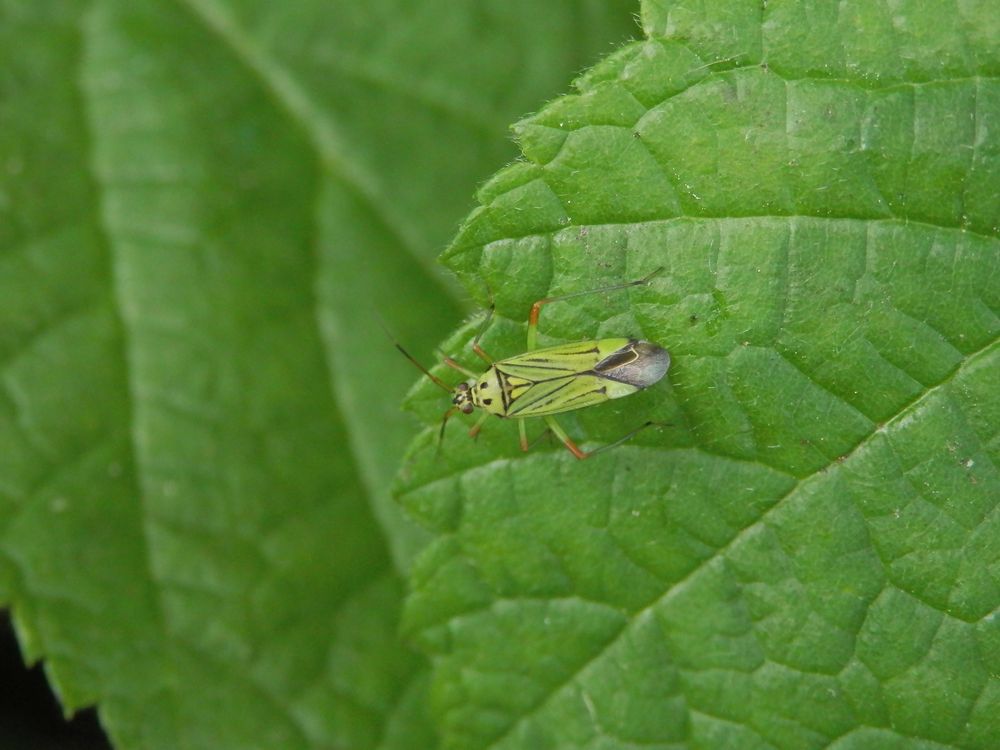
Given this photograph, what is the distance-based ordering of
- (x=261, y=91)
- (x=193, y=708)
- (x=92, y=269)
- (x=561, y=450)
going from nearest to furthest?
(x=561, y=450) → (x=193, y=708) → (x=92, y=269) → (x=261, y=91)

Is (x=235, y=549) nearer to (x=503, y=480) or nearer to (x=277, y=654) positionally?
(x=277, y=654)

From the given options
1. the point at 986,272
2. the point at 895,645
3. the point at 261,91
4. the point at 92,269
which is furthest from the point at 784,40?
the point at 92,269

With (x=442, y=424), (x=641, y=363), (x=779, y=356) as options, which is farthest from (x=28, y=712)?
(x=779, y=356)

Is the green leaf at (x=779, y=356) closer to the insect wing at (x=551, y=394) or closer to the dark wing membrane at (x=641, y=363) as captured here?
the dark wing membrane at (x=641, y=363)

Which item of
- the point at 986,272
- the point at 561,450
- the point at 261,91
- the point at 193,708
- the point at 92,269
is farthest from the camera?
the point at 261,91

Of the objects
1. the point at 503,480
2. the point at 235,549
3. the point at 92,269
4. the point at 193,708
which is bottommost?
the point at 193,708

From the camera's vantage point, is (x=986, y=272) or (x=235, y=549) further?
(x=235, y=549)

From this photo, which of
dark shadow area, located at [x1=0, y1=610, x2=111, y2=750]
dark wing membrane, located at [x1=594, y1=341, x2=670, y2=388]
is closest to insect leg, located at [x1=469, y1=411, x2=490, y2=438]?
dark wing membrane, located at [x1=594, y1=341, x2=670, y2=388]

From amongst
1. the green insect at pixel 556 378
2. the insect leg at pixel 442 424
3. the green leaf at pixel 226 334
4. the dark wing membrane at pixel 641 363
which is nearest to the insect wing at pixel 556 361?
the green insect at pixel 556 378
